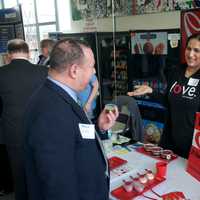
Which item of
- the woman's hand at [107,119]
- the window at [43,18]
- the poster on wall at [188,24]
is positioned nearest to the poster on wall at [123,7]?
the poster on wall at [188,24]

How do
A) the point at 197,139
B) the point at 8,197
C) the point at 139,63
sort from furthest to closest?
the point at 139,63
the point at 8,197
the point at 197,139

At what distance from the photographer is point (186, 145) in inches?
81.0

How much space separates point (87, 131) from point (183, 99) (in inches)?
41.2

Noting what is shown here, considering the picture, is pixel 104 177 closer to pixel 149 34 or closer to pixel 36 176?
pixel 36 176

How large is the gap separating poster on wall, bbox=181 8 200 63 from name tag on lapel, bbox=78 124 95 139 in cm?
213

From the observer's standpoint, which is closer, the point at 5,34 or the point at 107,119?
the point at 107,119

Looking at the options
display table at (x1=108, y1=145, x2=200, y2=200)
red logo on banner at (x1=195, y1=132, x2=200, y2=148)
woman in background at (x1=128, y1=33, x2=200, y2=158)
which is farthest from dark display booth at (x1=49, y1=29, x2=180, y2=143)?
red logo on banner at (x1=195, y1=132, x2=200, y2=148)

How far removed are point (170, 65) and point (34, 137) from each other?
8.40 feet

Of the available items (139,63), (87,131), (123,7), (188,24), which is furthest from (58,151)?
(123,7)

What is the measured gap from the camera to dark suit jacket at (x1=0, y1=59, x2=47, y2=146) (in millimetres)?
2443

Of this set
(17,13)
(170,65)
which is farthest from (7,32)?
(170,65)

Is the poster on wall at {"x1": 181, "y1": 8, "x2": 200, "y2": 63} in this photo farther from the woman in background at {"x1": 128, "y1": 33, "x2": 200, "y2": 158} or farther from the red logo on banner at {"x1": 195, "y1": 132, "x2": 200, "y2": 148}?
the red logo on banner at {"x1": 195, "y1": 132, "x2": 200, "y2": 148}

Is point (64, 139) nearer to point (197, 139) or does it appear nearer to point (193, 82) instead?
point (197, 139)

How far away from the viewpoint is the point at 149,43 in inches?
141
